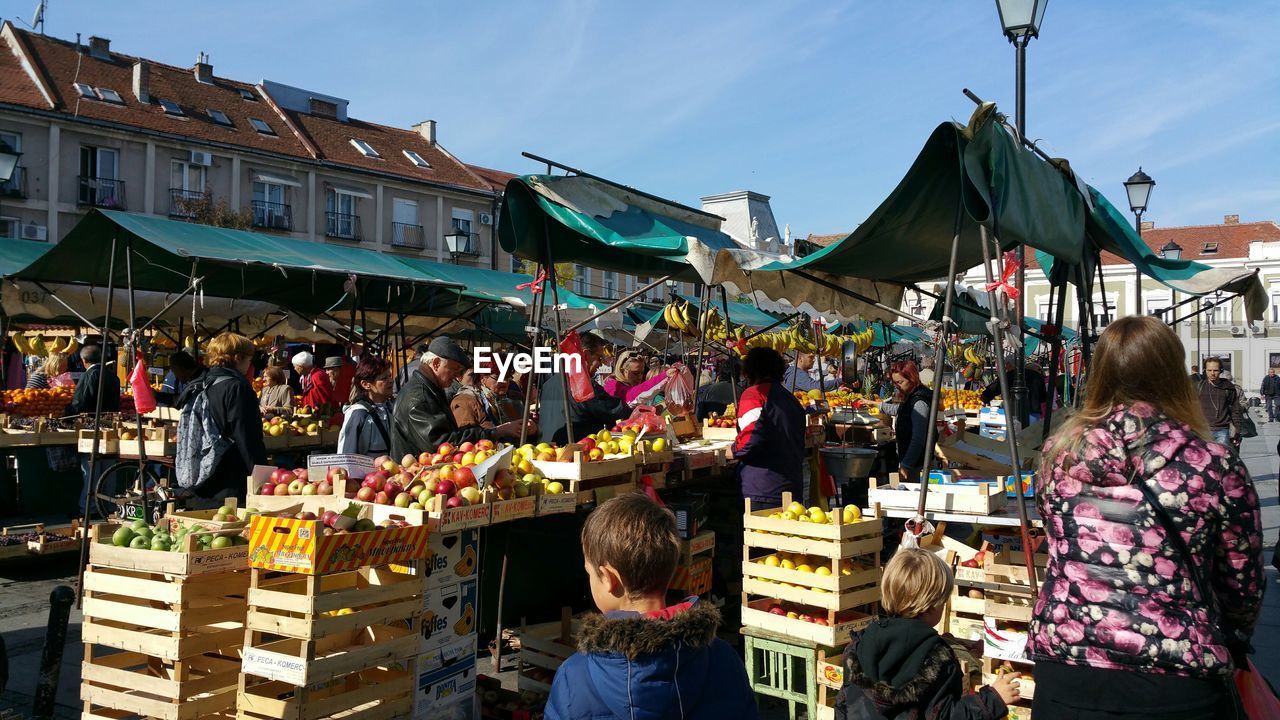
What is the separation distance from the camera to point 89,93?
3172 centimetres

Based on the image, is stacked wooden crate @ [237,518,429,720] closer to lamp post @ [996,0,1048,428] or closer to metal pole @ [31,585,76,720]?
metal pole @ [31,585,76,720]

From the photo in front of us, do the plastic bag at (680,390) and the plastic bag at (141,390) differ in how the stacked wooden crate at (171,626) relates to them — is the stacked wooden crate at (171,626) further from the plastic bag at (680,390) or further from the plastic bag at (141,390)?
the plastic bag at (680,390)

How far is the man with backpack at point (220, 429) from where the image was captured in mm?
5770

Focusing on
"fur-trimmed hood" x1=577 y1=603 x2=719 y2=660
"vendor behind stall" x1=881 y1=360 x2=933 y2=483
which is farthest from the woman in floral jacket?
"vendor behind stall" x1=881 y1=360 x2=933 y2=483

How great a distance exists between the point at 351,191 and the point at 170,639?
1416 inches

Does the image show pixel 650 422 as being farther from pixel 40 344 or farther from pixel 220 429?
pixel 40 344

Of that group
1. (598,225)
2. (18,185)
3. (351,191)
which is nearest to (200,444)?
(598,225)

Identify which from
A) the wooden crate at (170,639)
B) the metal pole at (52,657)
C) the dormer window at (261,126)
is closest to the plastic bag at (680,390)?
the wooden crate at (170,639)

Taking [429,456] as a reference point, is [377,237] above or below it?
above

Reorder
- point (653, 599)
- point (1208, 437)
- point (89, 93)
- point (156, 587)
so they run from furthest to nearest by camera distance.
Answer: point (89, 93) → point (156, 587) → point (1208, 437) → point (653, 599)

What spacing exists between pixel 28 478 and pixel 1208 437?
37.7ft

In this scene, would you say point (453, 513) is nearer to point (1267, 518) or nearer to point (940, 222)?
point (940, 222)

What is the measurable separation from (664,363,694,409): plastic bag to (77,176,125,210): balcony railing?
2789 cm

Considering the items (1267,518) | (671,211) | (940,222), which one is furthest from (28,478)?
(1267,518)
